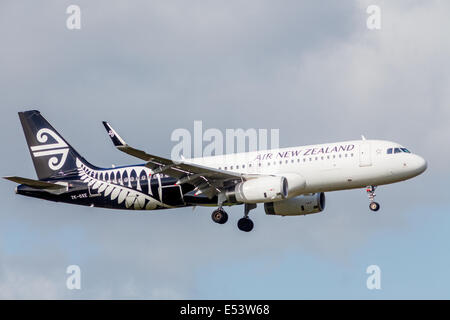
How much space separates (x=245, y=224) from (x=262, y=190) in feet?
19.1

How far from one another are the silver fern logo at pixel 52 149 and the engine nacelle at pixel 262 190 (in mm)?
14591

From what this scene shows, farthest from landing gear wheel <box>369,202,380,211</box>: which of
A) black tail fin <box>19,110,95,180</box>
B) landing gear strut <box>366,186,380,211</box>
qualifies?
black tail fin <box>19,110,95,180</box>

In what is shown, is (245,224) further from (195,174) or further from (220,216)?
(195,174)

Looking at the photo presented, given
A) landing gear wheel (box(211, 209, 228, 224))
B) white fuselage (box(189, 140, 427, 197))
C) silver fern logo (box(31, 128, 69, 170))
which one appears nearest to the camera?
white fuselage (box(189, 140, 427, 197))

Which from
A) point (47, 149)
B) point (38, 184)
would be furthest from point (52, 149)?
point (38, 184)

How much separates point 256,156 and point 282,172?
8.66ft

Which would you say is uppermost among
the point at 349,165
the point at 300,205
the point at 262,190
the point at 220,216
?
the point at 349,165

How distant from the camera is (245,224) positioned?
6316 centimetres

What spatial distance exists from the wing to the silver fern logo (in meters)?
10.3

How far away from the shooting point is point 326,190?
193ft

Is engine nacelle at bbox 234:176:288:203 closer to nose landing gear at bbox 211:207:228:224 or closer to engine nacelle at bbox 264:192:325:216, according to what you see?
nose landing gear at bbox 211:207:228:224

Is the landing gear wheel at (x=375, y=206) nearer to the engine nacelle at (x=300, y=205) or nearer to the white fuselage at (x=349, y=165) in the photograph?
the white fuselage at (x=349, y=165)

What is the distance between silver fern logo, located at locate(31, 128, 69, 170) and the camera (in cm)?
6588
